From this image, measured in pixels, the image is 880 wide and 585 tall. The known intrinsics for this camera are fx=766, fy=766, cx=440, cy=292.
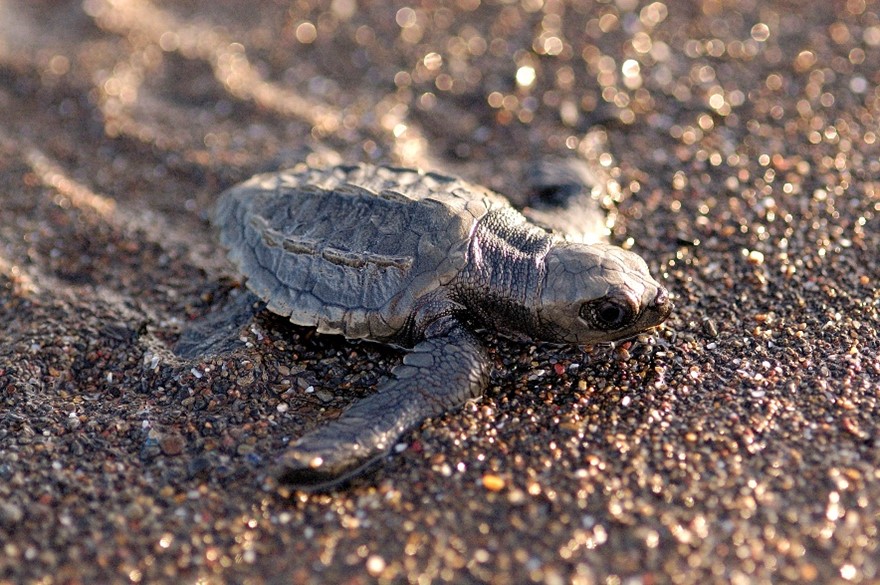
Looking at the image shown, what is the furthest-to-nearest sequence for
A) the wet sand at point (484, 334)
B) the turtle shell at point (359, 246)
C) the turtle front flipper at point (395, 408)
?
the turtle shell at point (359, 246) < the turtle front flipper at point (395, 408) < the wet sand at point (484, 334)

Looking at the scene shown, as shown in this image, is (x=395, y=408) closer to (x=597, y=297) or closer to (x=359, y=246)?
(x=359, y=246)

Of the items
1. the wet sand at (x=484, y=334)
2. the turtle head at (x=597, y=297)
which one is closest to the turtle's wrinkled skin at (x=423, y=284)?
the turtle head at (x=597, y=297)

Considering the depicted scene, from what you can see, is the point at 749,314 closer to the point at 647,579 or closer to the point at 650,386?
the point at 650,386

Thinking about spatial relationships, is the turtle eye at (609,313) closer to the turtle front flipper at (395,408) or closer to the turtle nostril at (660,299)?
the turtle nostril at (660,299)

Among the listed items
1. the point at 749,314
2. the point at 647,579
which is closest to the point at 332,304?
the point at 647,579

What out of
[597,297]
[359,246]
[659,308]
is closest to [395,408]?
[359,246]

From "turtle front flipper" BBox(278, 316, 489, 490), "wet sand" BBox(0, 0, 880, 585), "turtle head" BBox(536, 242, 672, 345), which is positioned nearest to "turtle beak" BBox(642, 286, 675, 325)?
"turtle head" BBox(536, 242, 672, 345)

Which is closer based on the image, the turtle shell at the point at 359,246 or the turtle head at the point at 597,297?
the turtle head at the point at 597,297
